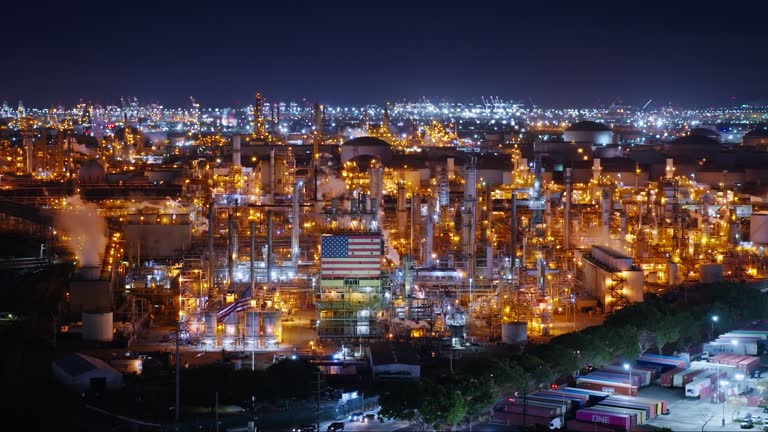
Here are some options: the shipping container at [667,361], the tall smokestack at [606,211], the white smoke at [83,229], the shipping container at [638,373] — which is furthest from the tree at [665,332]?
the white smoke at [83,229]

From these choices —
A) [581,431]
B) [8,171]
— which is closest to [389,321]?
[581,431]

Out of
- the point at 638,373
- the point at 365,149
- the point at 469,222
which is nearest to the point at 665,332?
the point at 638,373

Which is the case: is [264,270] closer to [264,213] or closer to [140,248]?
[140,248]

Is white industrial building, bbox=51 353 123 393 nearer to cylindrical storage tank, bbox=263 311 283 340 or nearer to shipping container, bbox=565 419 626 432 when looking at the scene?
cylindrical storage tank, bbox=263 311 283 340

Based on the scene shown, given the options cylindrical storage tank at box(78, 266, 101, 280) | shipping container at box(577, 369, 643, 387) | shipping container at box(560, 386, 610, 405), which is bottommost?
shipping container at box(560, 386, 610, 405)

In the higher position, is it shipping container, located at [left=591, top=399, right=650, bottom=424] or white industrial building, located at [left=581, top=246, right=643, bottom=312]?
white industrial building, located at [left=581, top=246, right=643, bottom=312]

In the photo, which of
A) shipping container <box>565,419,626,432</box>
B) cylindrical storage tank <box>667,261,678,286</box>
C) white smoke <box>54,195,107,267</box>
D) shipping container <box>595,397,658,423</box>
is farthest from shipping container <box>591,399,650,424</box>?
white smoke <box>54,195,107,267</box>

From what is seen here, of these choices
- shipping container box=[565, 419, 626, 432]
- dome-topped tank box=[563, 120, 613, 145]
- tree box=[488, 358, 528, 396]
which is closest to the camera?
shipping container box=[565, 419, 626, 432]
